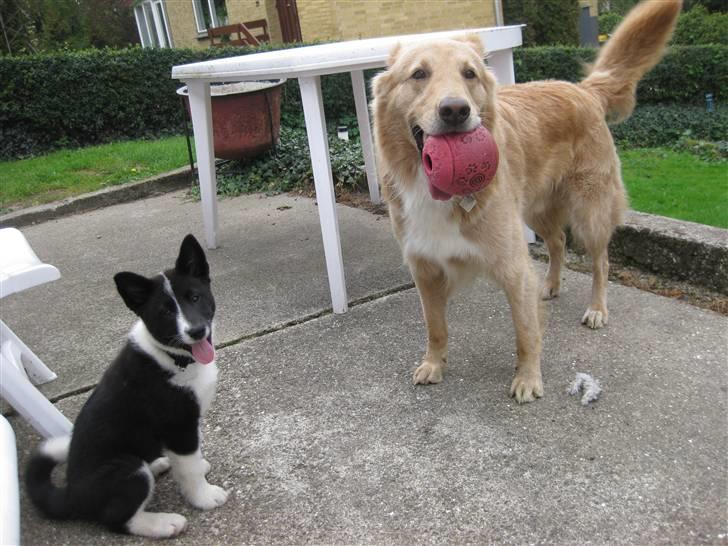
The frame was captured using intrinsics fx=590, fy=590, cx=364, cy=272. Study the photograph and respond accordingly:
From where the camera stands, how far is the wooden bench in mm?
17347

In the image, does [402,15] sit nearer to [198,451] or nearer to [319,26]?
[319,26]

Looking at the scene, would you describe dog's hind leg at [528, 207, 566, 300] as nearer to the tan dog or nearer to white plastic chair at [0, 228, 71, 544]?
the tan dog

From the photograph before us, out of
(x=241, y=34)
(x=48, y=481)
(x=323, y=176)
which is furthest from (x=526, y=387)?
(x=241, y=34)

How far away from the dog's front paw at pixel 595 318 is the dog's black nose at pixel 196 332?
6.91 ft

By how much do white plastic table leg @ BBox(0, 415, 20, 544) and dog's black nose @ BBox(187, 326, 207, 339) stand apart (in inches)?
25.0

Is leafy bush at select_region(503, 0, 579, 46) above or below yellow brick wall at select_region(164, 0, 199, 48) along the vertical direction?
below

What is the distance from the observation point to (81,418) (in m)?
2.08

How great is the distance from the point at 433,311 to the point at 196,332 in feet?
4.18

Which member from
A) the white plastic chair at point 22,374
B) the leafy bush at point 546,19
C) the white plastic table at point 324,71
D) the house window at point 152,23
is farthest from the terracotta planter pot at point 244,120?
the house window at point 152,23

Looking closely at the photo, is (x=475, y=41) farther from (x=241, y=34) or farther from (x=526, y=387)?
(x=241, y=34)

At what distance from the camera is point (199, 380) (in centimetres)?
208

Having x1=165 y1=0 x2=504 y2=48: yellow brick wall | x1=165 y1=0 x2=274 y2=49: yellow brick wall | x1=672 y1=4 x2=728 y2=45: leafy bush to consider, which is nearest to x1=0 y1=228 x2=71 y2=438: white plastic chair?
x1=165 y1=0 x2=504 y2=48: yellow brick wall

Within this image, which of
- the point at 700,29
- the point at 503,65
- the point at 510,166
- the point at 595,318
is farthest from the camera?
the point at 700,29

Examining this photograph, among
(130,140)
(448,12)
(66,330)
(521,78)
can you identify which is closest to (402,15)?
(448,12)
